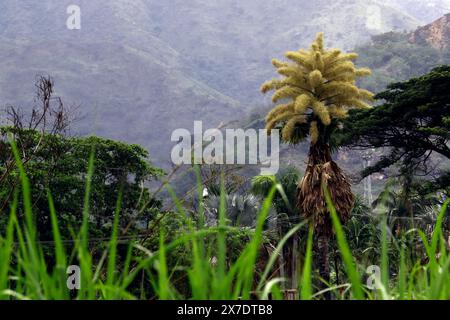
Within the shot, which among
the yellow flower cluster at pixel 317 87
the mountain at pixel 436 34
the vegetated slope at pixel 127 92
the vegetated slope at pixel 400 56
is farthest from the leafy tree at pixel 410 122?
the vegetated slope at pixel 127 92

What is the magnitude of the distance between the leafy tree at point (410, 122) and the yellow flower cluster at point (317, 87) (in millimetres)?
2556

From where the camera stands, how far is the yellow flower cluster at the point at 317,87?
21.1 meters

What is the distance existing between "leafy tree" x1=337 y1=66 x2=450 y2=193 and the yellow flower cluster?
2556mm

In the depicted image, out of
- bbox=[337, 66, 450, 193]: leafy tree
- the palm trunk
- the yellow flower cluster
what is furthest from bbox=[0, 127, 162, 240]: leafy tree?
the yellow flower cluster

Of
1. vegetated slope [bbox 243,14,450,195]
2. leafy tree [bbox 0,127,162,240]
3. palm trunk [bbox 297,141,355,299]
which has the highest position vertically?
vegetated slope [bbox 243,14,450,195]

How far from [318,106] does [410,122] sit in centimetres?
586

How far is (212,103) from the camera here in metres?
173

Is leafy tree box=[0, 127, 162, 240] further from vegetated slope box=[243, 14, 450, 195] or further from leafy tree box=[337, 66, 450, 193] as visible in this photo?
vegetated slope box=[243, 14, 450, 195]

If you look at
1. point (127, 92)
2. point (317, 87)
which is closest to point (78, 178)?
point (317, 87)

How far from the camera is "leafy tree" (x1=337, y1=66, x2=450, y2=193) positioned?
2455cm

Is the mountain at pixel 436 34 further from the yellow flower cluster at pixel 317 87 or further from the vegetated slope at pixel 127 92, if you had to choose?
the yellow flower cluster at pixel 317 87

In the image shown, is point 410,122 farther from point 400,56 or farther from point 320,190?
point 400,56
